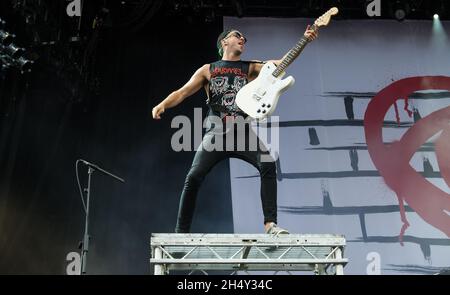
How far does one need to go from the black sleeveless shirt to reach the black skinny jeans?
8.4 inches

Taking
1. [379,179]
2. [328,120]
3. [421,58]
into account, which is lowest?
[379,179]

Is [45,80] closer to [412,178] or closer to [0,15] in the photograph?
[0,15]

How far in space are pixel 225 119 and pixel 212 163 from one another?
1.22 ft

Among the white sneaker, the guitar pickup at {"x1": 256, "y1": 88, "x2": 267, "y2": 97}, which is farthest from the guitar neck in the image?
the white sneaker

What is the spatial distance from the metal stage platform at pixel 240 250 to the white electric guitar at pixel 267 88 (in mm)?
1076

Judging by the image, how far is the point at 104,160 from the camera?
854cm

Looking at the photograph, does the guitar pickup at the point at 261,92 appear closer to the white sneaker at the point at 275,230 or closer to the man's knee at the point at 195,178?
the man's knee at the point at 195,178

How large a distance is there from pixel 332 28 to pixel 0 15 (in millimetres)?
4857

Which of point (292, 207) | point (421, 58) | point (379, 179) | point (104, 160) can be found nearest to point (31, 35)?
point (104, 160)

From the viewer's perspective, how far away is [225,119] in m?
4.87

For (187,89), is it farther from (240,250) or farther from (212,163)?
(240,250)

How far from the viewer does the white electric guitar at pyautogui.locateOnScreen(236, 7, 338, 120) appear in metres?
4.77

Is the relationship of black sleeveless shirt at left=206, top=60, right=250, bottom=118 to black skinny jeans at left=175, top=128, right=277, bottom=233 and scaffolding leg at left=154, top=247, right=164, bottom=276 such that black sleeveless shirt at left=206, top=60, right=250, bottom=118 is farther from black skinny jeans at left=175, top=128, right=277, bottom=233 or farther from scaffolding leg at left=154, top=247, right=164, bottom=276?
scaffolding leg at left=154, top=247, right=164, bottom=276

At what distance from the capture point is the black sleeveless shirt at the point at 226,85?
16.1 ft
